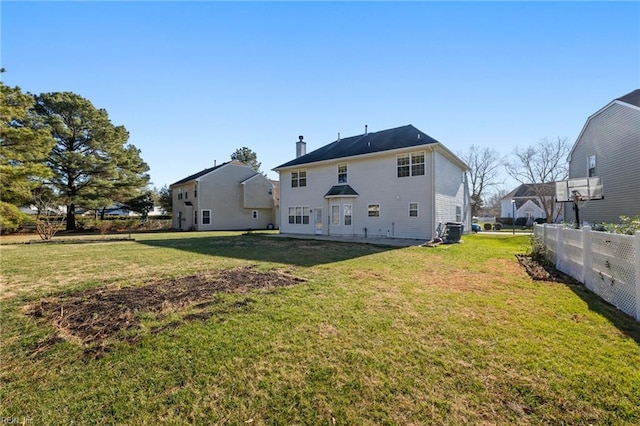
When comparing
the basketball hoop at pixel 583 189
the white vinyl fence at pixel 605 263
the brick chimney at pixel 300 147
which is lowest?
the white vinyl fence at pixel 605 263

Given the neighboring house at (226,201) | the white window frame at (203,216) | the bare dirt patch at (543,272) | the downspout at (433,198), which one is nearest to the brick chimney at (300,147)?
the neighboring house at (226,201)

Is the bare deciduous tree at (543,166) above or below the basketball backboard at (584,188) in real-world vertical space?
above

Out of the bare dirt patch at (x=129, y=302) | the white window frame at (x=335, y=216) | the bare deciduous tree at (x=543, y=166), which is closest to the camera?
the bare dirt patch at (x=129, y=302)

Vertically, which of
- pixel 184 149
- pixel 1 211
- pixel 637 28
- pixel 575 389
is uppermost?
pixel 637 28

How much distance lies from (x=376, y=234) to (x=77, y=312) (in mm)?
14954

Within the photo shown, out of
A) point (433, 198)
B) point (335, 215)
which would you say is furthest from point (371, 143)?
point (433, 198)

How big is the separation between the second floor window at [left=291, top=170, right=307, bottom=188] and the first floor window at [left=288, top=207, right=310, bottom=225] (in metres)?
1.85

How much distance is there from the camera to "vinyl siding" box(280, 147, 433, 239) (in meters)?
15.7

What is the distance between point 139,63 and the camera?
10422mm

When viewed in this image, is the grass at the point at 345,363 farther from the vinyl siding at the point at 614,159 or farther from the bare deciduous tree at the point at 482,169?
the bare deciduous tree at the point at 482,169

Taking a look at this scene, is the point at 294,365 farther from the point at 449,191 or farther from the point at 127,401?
the point at 449,191

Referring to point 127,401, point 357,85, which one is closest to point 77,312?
point 127,401

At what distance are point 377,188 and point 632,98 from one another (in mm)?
13026

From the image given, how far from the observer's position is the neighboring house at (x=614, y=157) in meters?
12.4
